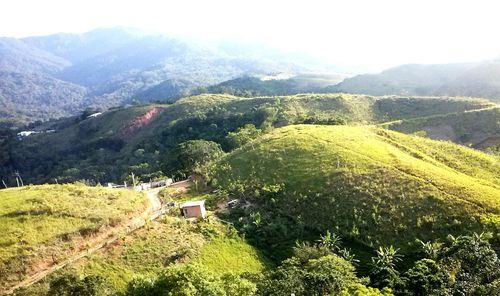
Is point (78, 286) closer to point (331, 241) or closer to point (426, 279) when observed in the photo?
point (331, 241)

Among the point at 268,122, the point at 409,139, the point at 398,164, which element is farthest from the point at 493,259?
the point at 268,122

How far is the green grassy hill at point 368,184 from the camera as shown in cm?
4231

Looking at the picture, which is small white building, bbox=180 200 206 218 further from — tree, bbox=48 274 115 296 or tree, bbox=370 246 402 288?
tree, bbox=370 246 402 288

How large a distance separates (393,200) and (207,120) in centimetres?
8094

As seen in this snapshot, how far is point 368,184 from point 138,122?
109m

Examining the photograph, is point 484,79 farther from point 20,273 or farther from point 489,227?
point 20,273

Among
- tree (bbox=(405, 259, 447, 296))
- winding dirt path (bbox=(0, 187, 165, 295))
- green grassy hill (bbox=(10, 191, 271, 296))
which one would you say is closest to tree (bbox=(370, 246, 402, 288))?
tree (bbox=(405, 259, 447, 296))

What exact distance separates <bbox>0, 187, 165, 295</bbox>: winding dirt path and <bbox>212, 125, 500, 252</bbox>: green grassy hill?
9.82 meters

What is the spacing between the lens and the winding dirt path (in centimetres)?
3122

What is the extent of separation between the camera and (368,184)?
4859 centimetres

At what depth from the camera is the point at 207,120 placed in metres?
121

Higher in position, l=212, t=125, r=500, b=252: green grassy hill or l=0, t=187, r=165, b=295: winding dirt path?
l=0, t=187, r=165, b=295: winding dirt path

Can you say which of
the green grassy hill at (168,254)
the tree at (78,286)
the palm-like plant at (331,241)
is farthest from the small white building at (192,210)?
the tree at (78,286)

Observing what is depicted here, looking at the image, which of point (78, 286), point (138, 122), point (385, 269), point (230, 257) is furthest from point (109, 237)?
point (138, 122)
